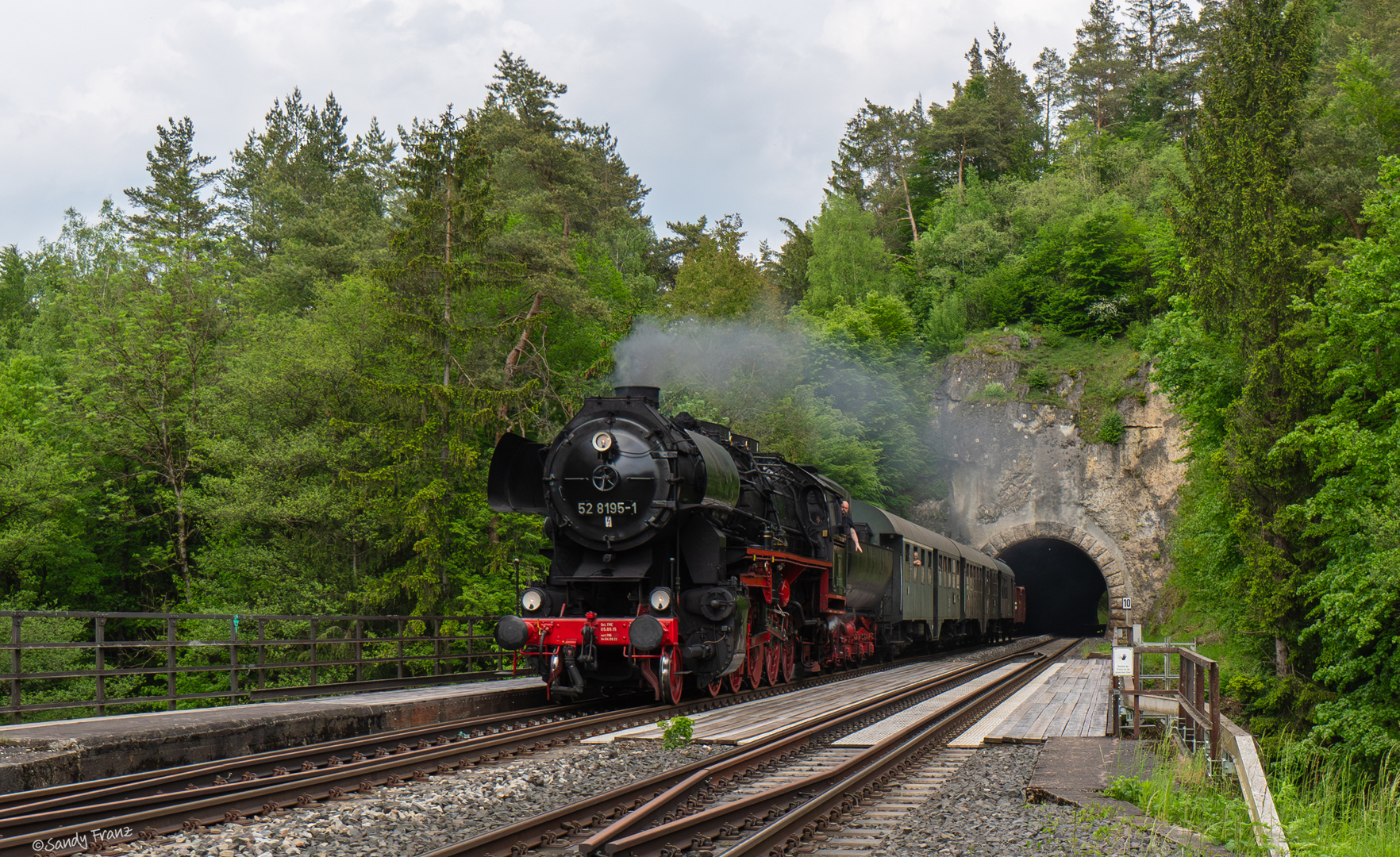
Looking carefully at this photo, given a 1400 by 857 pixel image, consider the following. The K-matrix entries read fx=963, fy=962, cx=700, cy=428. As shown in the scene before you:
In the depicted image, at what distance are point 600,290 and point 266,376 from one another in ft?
46.3

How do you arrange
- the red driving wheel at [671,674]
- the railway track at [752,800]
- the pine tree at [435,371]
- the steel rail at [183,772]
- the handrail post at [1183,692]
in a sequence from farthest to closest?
the pine tree at [435,371], the red driving wheel at [671,674], the handrail post at [1183,692], the steel rail at [183,772], the railway track at [752,800]

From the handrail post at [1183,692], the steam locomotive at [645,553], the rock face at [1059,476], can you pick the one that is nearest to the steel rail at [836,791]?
the handrail post at [1183,692]

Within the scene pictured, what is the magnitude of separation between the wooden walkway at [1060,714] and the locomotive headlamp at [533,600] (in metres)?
5.16

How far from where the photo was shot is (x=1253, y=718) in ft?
52.2

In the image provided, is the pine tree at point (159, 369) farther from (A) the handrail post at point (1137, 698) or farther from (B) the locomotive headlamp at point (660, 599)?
(A) the handrail post at point (1137, 698)

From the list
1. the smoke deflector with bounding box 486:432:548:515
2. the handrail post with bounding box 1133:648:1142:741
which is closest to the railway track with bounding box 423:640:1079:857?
the handrail post with bounding box 1133:648:1142:741

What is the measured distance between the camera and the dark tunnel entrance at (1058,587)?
4928 cm

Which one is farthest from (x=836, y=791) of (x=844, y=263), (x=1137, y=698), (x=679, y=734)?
(x=844, y=263)

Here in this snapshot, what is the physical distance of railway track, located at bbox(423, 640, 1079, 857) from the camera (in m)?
5.00

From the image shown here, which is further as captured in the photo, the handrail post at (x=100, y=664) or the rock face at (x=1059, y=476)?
the rock face at (x=1059, y=476)

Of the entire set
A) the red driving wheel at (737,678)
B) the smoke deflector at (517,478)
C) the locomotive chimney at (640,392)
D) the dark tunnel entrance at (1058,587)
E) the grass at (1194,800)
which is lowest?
the dark tunnel entrance at (1058,587)

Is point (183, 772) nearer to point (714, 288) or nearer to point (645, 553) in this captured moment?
point (645, 553)

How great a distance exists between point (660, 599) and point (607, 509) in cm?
125

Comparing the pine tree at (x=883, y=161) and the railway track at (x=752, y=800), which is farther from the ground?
the pine tree at (x=883, y=161)
